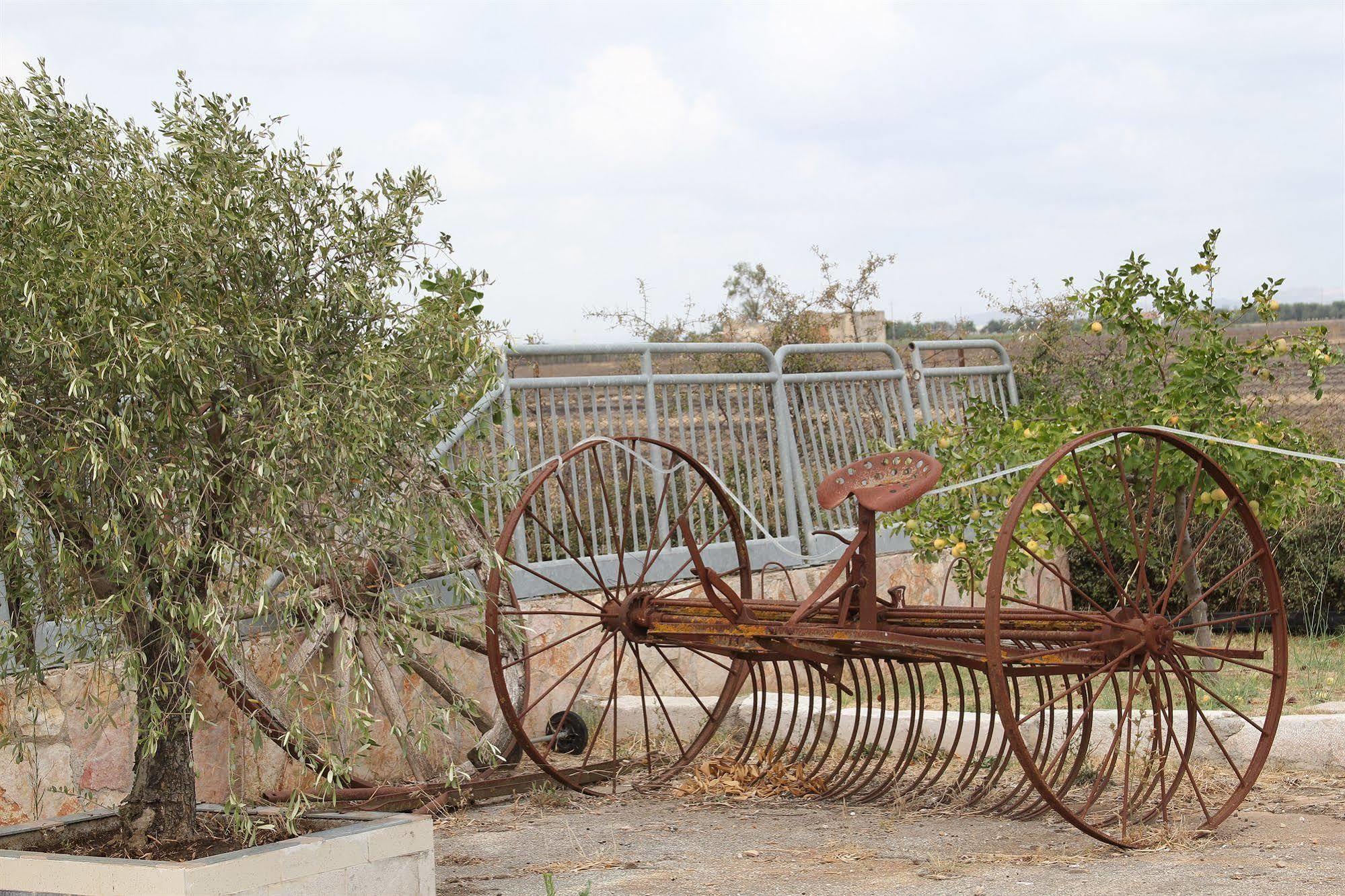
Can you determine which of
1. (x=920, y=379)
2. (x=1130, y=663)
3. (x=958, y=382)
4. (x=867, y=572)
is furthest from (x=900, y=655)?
(x=958, y=382)

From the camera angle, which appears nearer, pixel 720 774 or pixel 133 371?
pixel 133 371

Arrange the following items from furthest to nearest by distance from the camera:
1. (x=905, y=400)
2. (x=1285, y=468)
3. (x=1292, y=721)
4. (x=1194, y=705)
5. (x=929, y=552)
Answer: (x=905, y=400) → (x=929, y=552) → (x=1285, y=468) → (x=1292, y=721) → (x=1194, y=705)

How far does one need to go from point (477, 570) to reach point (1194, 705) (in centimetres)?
319

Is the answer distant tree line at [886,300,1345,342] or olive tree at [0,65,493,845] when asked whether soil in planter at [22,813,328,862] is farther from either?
distant tree line at [886,300,1345,342]

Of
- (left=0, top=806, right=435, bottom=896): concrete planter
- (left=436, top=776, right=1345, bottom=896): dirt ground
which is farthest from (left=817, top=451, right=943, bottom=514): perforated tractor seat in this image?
(left=0, top=806, right=435, bottom=896): concrete planter

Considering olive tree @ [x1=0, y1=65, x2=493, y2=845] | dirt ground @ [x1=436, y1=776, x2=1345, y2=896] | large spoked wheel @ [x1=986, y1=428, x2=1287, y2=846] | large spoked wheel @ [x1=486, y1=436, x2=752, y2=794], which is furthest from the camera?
large spoked wheel @ [x1=486, y1=436, x2=752, y2=794]

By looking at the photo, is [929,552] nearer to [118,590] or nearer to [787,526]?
[787,526]

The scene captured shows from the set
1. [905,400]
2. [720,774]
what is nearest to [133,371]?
[720,774]

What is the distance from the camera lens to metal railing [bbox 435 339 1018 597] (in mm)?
7520

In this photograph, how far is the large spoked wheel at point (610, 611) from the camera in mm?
6406

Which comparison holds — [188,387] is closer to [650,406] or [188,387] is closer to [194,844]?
[194,844]

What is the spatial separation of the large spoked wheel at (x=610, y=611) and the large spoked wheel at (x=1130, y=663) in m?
1.60

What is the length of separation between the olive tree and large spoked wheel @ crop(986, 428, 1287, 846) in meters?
2.07

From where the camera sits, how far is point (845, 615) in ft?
17.5
